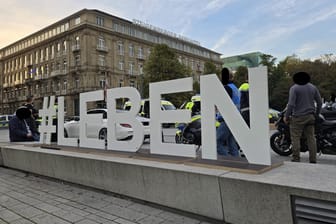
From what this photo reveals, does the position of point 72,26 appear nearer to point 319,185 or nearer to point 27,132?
point 27,132

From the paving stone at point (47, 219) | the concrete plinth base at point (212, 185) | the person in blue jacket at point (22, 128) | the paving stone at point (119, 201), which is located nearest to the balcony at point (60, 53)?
the person in blue jacket at point (22, 128)

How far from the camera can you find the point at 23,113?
22.3 feet

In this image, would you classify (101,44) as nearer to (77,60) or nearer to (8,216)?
(77,60)

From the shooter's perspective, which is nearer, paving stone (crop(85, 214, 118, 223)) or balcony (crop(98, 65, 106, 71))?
paving stone (crop(85, 214, 118, 223))

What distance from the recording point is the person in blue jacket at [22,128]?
6.88m

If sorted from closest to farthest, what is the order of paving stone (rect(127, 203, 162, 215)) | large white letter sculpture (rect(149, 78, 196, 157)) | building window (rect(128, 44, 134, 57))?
1. paving stone (rect(127, 203, 162, 215))
2. large white letter sculpture (rect(149, 78, 196, 157))
3. building window (rect(128, 44, 134, 57))

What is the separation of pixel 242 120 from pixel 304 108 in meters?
2.08

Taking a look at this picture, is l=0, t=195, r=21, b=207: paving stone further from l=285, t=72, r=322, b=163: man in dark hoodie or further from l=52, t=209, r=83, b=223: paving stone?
l=285, t=72, r=322, b=163: man in dark hoodie

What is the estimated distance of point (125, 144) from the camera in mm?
4500

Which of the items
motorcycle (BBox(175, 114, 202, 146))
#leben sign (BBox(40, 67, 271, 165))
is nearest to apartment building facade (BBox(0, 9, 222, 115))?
motorcycle (BBox(175, 114, 202, 146))

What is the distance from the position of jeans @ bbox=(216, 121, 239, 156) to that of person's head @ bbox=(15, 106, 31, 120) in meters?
5.23

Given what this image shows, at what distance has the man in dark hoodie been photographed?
4.61 meters

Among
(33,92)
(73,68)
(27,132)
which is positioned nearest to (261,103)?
(27,132)

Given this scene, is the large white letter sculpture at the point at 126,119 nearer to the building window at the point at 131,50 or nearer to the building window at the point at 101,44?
the building window at the point at 101,44
